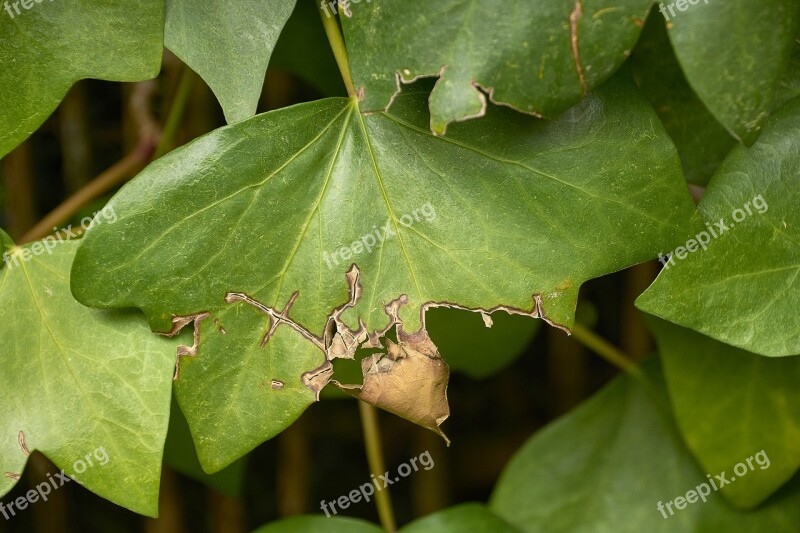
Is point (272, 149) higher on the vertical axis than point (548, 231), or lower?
higher

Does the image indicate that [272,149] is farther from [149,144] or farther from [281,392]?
[149,144]

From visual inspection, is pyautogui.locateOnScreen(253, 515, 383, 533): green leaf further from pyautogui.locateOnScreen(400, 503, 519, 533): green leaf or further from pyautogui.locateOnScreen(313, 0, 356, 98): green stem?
pyautogui.locateOnScreen(313, 0, 356, 98): green stem

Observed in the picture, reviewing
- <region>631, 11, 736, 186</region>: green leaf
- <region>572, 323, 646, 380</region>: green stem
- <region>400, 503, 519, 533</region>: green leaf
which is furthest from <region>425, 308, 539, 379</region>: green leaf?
<region>631, 11, 736, 186</region>: green leaf

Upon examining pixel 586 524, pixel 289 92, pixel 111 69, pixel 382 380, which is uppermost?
pixel 111 69

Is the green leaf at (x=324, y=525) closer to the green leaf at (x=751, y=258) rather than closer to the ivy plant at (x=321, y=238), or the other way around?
the ivy plant at (x=321, y=238)

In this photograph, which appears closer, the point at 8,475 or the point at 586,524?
the point at 8,475

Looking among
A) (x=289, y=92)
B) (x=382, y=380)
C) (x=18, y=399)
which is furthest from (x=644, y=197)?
(x=289, y=92)
